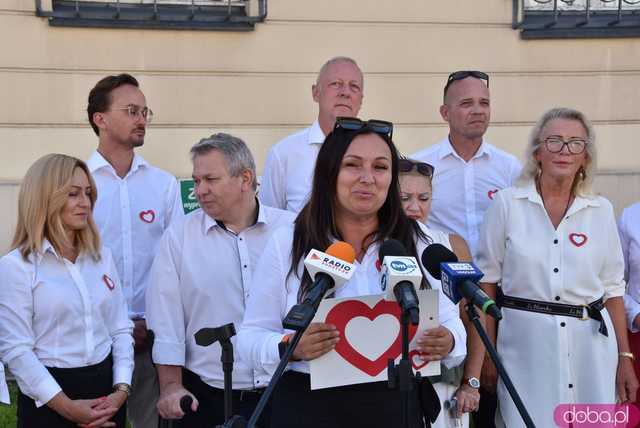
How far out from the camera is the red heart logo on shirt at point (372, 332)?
3398 mm

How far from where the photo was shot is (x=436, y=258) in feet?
10.8

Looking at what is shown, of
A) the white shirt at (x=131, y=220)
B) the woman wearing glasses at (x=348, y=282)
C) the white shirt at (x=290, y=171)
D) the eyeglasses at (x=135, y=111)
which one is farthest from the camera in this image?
the white shirt at (x=290, y=171)

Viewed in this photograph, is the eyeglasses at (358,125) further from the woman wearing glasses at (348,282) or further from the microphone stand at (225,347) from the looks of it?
the microphone stand at (225,347)

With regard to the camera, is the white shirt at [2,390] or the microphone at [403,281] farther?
the white shirt at [2,390]

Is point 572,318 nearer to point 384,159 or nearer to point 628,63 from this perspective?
point 384,159

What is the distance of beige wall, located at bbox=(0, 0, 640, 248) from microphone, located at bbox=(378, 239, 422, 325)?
617 centimetres

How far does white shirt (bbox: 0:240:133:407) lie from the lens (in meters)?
4.48

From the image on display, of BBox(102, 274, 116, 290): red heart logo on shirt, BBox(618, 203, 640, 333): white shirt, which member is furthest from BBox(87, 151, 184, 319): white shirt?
BBox(618, 203, 640, 333): white shirt

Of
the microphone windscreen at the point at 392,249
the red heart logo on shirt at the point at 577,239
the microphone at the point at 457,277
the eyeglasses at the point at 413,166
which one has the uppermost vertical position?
the eyeglasses at the point at 413,166

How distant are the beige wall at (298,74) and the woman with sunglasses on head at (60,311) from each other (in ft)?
14.1

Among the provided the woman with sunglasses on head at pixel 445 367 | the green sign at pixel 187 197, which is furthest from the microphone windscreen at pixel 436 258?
the green sign at pixel 187 197

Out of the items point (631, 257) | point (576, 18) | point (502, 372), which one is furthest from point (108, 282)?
point (576, 18)

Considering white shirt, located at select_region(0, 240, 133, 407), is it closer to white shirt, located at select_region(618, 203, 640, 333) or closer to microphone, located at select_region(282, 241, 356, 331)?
microphone, located at select_region(282, 241, 356, 331)

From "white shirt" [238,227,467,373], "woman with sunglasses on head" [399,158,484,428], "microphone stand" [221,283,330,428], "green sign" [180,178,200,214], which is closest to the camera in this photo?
"microphone stand" [221,283,330,428]
